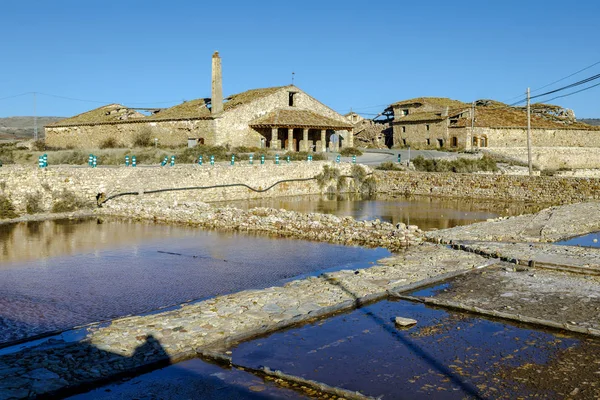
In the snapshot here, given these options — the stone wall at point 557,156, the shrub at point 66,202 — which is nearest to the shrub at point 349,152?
the stone wall at point 557,156

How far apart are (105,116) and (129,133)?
16.8 ft

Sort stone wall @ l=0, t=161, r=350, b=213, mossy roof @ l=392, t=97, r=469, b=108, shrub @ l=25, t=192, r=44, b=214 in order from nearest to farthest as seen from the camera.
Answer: shrub @ l=25, t=192, r=44, b=214 → stone wall @ l=0, t=161, r=350, b=213 → mossy roof @ l=392, t=97, r=469, b=108

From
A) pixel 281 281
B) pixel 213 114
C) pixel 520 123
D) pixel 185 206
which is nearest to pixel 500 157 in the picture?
pixel 520 123

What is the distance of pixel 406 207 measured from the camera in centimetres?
2598

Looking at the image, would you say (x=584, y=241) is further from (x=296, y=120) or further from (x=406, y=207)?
(x=296, y=120)

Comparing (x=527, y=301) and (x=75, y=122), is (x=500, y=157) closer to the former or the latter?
(x=75, y=122)

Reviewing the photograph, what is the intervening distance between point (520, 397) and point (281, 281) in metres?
6.06

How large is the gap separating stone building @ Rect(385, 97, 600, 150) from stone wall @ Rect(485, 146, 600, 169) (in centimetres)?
113

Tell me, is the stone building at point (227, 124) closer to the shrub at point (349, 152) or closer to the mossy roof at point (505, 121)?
the shrub at point (349, 152)

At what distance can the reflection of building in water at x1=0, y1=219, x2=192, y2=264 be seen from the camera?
15.0 metres

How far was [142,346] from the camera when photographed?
25.4 feet

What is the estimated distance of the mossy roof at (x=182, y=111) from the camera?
38531 mm

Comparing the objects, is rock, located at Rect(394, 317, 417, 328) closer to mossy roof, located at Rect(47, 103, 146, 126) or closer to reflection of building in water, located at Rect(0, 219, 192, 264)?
reflection of building in water, located at Rect(0, 219, 192, 264)

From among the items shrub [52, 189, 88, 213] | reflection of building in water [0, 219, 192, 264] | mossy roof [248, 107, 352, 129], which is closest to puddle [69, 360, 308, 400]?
reflection of building in water [0, 219, 192, 264]
